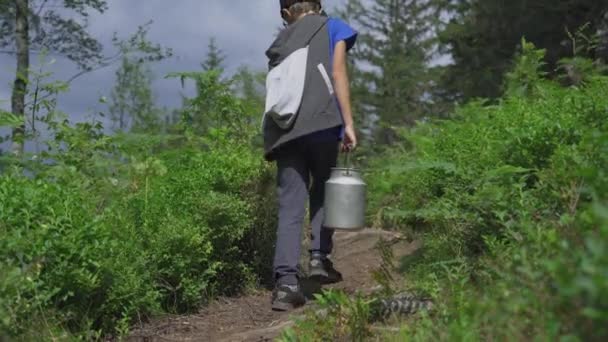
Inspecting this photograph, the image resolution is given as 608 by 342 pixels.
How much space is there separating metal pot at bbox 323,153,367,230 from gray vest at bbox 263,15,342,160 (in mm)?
345

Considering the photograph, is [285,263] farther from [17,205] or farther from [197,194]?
[17,205]

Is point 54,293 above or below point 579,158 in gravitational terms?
below

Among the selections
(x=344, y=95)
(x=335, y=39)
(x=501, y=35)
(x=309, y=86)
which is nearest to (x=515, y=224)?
(x=344, y=95)

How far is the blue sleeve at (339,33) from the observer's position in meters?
5.15

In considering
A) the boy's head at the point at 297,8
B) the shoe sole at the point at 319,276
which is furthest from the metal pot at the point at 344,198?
the boy's head at the point at 297,8

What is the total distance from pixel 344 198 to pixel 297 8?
144 cm

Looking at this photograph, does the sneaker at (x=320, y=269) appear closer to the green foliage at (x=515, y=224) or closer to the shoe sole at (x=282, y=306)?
the shoe sole at (x=282, y=306)

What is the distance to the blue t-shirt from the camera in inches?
199

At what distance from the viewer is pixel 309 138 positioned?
5.00 metres

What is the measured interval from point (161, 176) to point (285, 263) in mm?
1441

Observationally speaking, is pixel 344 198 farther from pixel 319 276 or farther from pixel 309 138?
pixel 319 276

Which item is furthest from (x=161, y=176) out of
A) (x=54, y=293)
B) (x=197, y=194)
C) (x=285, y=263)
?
(x=54, y=293)

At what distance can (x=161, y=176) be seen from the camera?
5762 mm

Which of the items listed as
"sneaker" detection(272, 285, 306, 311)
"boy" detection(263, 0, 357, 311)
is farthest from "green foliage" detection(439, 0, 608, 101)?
"sneaker" detection(272, 285, 306, 311)
